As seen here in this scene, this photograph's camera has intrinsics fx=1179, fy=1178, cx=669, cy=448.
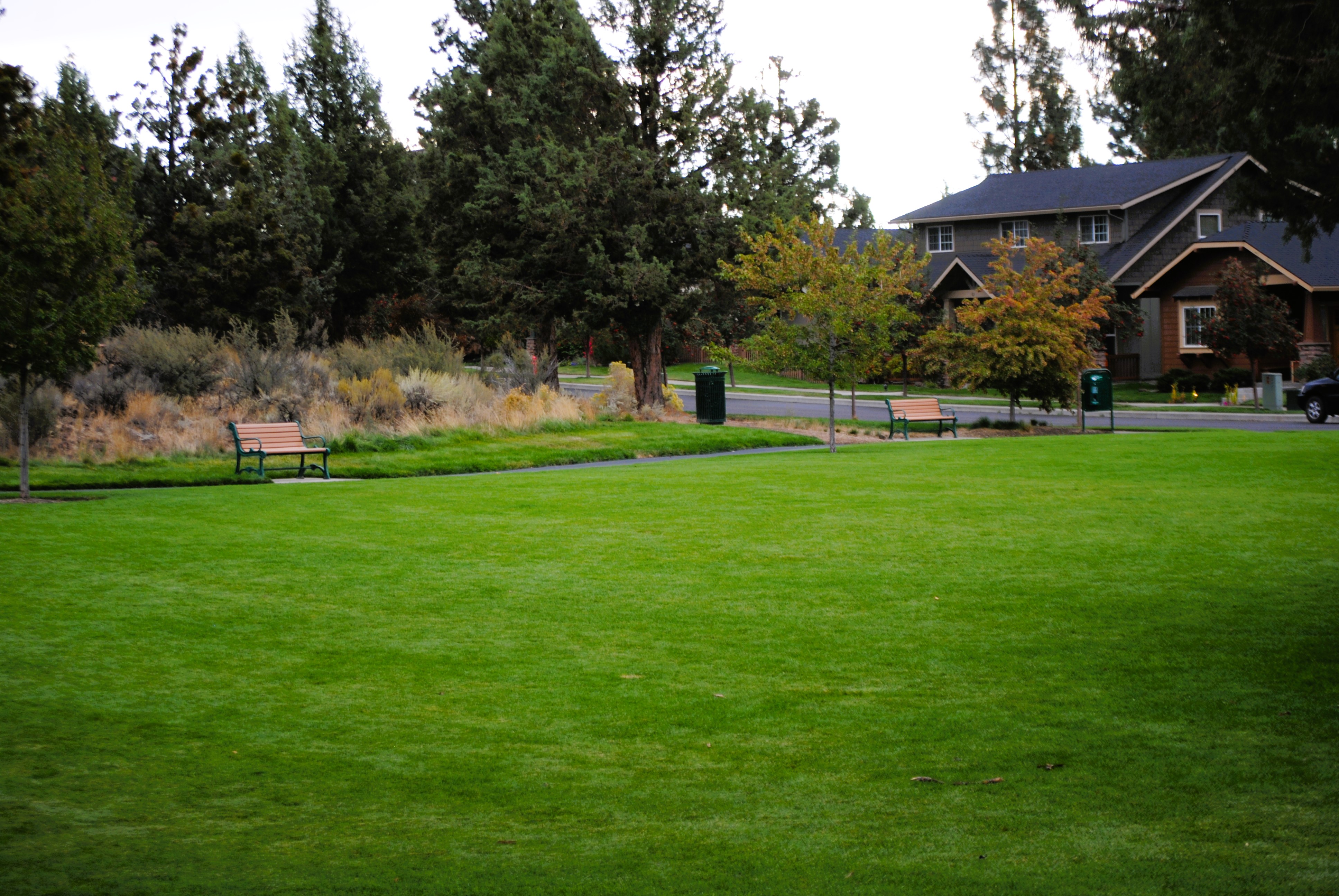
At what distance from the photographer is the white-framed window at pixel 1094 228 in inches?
1955

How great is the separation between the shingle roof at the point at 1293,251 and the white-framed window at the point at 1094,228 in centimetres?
617

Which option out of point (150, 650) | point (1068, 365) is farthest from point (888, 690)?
point (1068, 365)

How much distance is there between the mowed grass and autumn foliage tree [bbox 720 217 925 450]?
35.2 feet

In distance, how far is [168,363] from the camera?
82.6 ft

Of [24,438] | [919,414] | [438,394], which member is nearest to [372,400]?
[438,394]

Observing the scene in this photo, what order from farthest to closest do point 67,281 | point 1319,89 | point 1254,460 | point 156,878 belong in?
point 1254,460
point 67,281
point 1319,89
point 156,878

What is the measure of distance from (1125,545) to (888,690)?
5.55 meters

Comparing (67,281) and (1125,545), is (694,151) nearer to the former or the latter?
(67,281)

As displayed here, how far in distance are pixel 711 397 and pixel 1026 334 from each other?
805 cm

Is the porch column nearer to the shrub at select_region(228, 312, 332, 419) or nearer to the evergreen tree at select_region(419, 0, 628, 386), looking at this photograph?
the evergreen tree at select_region(419, 0, 628, 386)

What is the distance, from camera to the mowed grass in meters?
4.66

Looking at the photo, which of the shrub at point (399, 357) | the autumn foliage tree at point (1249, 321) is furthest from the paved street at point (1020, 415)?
the shrub at point (399, 357)

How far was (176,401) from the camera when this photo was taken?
79.4ft

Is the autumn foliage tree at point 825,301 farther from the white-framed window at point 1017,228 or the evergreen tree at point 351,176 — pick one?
the white-framed window at point 1017,228
